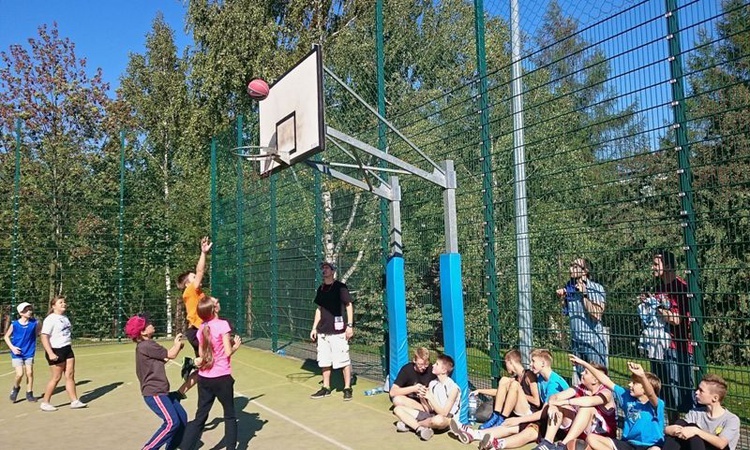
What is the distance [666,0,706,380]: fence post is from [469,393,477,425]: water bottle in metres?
2.56

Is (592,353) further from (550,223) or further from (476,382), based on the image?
(476,382)

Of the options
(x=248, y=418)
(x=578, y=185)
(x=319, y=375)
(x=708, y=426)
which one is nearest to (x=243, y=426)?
(x=248, y=418)

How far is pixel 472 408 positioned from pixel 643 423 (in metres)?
2.32

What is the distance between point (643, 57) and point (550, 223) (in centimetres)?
185

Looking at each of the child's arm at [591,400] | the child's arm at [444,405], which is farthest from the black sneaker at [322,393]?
the child's arm at [591,400]

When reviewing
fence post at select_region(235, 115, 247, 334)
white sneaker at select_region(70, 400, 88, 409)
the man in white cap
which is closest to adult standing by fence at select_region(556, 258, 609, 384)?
white sneaker at select_region(70, 400, 88, 409)

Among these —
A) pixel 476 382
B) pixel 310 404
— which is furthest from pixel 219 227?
pixel 476 382

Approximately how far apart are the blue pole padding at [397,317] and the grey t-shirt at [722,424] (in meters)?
3.94

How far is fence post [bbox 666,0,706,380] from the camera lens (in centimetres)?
544

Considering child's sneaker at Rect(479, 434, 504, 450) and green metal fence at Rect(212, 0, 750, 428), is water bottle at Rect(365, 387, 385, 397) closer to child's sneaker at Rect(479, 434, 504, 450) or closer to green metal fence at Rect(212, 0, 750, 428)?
green metal fence at Rect(212, 0, 750, 428)

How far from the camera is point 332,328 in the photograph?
9.02 metres

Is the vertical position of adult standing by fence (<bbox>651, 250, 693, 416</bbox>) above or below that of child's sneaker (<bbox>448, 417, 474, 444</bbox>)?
above

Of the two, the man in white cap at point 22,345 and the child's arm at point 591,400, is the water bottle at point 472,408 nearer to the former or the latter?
the child's arm at point 591,400

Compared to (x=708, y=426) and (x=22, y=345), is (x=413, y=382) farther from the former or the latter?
(x=22, y=345)
